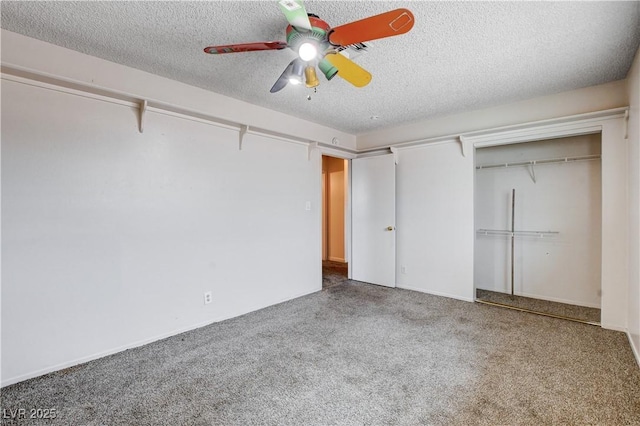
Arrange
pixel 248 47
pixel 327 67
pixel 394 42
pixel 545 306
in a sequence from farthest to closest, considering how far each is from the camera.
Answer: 1. pixel 545 306
2. pixel 394 42
3. pixel 327 67
4. pixel 248 47

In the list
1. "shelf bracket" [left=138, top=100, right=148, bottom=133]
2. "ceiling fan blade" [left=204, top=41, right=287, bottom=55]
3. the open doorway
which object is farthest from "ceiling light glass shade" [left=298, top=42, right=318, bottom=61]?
the open doorway

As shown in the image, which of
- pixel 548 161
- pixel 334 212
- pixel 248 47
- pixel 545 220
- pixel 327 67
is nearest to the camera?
pixel 248 47

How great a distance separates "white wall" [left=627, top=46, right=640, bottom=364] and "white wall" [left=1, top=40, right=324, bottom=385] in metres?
3.28

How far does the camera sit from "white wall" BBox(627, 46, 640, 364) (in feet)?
7.32

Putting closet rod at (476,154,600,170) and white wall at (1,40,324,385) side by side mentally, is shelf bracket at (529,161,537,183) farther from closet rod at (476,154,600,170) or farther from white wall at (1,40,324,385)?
white wall at (1,40,324,385)

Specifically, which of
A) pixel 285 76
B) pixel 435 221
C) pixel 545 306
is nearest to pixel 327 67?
pixel 285 76

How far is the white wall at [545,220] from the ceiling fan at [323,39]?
9.70 feet

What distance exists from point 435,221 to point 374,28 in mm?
2985

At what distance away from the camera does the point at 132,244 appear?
2496mm

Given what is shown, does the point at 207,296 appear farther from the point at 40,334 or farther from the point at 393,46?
the point at 393,46

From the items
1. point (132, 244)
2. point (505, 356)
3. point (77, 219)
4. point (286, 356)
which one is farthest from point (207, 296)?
point (505, 356)

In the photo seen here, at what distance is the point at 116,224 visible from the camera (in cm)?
241

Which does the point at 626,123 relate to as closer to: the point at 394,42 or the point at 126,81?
the point at 394,42

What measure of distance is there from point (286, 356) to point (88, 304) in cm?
160
